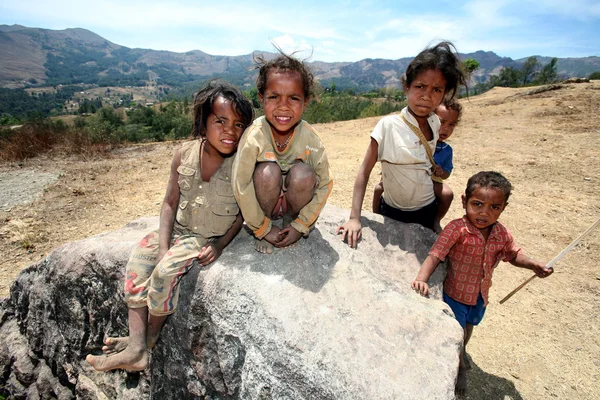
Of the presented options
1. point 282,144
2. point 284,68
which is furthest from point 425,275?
point 284,68

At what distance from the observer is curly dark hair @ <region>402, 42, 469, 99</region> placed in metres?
2.18

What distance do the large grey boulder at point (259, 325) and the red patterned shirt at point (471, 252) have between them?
0.19m

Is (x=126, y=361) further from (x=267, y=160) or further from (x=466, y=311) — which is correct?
(x=466, y=311)

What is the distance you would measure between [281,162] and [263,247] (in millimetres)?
548

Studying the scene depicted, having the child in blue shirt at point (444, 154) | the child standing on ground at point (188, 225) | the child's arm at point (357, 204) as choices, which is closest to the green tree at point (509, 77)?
the child in blue shirt at point (444, 154)

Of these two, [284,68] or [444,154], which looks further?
[444,154]

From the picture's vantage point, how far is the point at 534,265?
1999mm

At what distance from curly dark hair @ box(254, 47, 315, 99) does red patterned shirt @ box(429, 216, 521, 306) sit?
4.23ft

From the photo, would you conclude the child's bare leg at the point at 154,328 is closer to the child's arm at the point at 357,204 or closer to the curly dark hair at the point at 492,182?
the child's arm at the point at 357,204

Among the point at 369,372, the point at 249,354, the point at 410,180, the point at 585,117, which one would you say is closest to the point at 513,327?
the point at 410,180

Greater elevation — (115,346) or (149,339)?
(149,339)

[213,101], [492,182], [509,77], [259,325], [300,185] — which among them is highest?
[509,77]

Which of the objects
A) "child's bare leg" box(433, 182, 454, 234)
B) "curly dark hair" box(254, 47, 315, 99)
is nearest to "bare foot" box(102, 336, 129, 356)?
"curly dark hair" box(254, 47, 315, 99)

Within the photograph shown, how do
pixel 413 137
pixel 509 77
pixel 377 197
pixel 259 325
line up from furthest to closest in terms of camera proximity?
pixel 509 77
pixel 377 197
pixel 413 137
pixel 259 325
